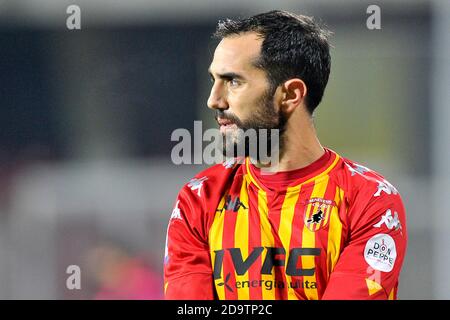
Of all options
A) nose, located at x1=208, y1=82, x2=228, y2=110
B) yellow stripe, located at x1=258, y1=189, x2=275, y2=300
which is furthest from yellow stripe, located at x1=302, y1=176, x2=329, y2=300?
nose, located at x1=208, y1=82, x2=228, y2=110

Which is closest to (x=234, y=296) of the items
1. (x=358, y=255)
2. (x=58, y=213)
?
(x=358, y=255)

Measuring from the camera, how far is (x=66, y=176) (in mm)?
6758

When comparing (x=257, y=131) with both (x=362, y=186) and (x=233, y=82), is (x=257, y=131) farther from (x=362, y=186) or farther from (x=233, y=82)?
(x=362, y=186)

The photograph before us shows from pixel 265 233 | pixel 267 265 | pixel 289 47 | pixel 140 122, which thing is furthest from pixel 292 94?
pixel 140 122

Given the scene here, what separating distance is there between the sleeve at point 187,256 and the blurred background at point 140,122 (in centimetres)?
299

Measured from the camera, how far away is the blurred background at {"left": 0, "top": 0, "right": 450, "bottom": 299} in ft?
21.1

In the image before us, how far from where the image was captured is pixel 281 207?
324 centimetres

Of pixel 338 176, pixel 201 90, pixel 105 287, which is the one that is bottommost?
pixel 105 287

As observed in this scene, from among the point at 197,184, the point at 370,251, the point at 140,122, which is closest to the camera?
the point at 370,251

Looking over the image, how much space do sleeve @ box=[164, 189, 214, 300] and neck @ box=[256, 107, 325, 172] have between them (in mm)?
341

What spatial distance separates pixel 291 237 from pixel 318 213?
130 millimetres

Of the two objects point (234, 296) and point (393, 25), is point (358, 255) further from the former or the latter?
point (393, 25)

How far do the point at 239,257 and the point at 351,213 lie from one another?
0.43 meters

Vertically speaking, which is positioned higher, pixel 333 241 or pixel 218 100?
pixel 218 100
